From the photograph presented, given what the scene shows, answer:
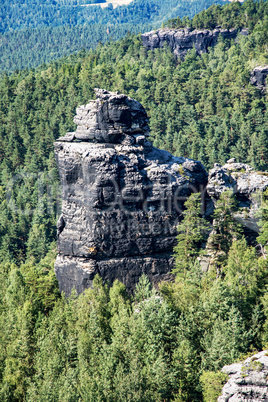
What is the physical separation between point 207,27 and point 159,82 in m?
34.1

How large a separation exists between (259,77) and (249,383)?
86962mm

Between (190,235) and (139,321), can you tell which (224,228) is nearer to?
(190,235)

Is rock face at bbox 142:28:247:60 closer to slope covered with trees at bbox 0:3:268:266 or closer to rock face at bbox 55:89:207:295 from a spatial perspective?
slope covered with trees at bbox 0:3:268:266

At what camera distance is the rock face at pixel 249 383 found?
2759 centimetres

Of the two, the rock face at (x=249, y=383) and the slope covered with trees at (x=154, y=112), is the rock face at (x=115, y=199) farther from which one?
the slope covered with trees at (x=154, y=112)

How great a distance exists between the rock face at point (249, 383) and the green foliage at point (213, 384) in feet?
1.94

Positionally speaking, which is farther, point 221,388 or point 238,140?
point 238,140

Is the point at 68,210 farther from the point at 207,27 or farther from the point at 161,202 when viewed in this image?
the point at 207,27

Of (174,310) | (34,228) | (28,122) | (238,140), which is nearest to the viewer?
(174,310)

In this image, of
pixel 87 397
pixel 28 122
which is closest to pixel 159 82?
pixel 28 122

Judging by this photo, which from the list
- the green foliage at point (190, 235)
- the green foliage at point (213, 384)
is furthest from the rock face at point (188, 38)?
the green foliage at point (213, 384)

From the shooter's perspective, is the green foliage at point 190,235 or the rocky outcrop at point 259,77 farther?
the rocky outcrop at point 259,77

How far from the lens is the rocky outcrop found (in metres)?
105

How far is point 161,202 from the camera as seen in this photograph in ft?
155
